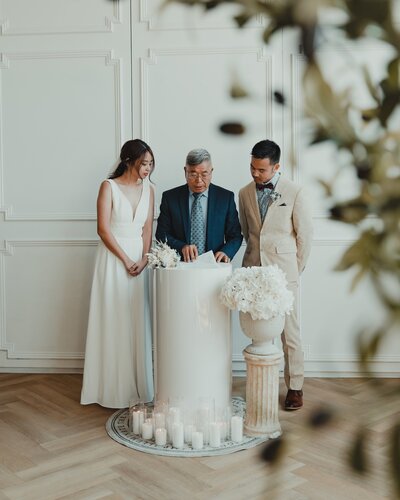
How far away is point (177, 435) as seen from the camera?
344 cm

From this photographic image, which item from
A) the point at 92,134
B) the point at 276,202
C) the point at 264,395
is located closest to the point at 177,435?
the point at 264,395

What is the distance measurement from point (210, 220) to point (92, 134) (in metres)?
1.30

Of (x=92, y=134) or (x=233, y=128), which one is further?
(x=92, y=134)

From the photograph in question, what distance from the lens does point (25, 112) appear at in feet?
16.2

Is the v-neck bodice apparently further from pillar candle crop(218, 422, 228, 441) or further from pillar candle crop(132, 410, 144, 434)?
pillar candle crop(218, 422, 228, 441)

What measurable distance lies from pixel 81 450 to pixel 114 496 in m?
0.63

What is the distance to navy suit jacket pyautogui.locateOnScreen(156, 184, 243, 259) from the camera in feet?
13.6

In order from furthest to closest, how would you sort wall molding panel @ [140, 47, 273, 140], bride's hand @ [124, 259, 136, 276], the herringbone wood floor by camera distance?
wall molding panel @ [140, 47, 273, 140]
bride's hand @ [124, 259, 136, 276]
the herringbone wood floor

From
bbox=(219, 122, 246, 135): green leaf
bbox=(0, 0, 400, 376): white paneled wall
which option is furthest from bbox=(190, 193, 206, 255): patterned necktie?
bbox=(219, 122, 246, 135): green leaf

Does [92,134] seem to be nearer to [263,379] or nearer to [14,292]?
[14,292]

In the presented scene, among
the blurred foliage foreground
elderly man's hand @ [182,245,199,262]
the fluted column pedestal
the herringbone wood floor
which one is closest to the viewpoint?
the blurred foliage foreground

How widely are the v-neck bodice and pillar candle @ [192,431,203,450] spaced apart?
4.44 feet

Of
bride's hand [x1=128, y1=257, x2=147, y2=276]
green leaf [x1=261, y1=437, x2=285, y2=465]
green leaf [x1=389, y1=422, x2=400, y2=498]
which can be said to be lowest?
bride's hand [x1=128, y1=257, x2=147, y2=276]

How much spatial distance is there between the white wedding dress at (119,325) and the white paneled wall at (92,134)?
731 mm
